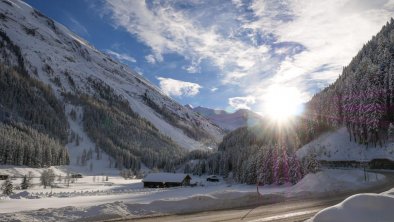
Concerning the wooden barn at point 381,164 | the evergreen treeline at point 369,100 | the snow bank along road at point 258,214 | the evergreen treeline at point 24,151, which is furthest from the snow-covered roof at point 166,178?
the snow bank along road at point 258,214

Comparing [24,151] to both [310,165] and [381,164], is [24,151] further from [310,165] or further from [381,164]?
[381,164]

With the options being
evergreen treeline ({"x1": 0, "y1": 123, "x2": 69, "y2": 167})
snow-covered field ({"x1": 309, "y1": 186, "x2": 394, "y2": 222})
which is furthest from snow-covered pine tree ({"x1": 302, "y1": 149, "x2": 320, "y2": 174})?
evergreen treeline ({"x1": 0, "y1": 123, "x2": 69, "y2": 167})

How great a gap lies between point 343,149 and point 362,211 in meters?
94.3

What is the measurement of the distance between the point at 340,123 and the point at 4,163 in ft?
457

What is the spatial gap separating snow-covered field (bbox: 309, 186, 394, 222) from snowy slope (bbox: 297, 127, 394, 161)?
7517cm

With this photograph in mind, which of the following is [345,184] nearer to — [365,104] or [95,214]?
[95,214]

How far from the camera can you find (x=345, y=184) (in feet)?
143

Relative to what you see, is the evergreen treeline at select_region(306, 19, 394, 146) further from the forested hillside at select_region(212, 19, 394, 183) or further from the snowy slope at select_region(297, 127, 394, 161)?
the snowy slope at select_region(297, 127, 394, 161)

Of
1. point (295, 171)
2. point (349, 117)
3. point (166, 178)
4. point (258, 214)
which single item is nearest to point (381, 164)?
point (349, 117)

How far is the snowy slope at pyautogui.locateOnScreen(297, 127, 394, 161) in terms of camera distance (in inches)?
3612

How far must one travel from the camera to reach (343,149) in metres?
106

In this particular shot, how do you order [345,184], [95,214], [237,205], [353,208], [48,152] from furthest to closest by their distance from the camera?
1. [48,152]
2. [345,184]
3. [237,205]
4. [95,214]
5. [353,208]

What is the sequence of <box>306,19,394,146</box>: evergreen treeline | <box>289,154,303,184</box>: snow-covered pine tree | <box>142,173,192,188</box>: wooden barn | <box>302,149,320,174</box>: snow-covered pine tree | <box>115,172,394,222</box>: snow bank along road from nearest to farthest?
1. <box>115,172,394,222</box>: snow bank along road
2. <box>302,149,320,174</box>: snow-covered pine tree
3. <box>289,154,303,184</box>: snow-covered pine tree
4. <box>306,19,394,146</box>: evergreen treeline
5. <box>142,173,192,188</box>: wooden barn

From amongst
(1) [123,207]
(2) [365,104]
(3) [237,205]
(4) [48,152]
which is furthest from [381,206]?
(4) [48,152]
